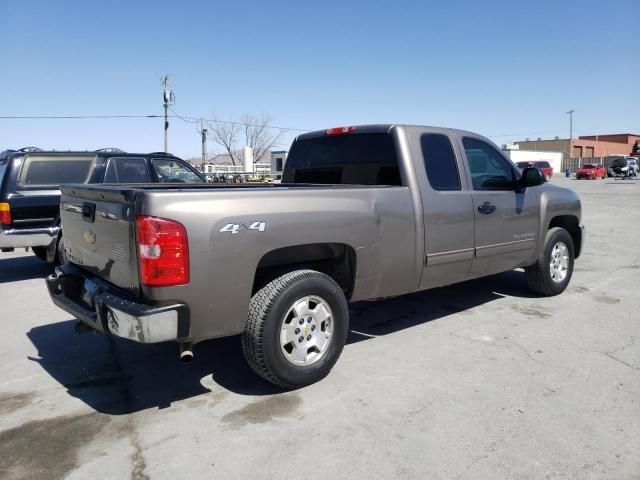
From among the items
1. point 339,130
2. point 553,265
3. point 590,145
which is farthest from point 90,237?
point 590,145

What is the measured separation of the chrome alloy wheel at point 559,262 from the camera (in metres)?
6.08

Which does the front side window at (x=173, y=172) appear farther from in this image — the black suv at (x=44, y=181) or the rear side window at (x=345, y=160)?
the rear side window at (x=345, y=160)

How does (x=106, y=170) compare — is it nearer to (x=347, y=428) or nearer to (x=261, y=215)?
(x=261, y=215)

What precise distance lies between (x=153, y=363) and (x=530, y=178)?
13.6 feet

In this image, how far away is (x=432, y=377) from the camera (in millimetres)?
3811

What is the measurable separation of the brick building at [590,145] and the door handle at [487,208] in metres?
83.1

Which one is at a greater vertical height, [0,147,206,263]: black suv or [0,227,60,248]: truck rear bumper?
[0,147,206,263]: black suv

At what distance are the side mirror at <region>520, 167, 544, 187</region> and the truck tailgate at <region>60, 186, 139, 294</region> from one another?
403cm

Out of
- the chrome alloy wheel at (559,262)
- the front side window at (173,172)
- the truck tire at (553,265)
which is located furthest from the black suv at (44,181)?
the chrome alloy wheel at (559,262)

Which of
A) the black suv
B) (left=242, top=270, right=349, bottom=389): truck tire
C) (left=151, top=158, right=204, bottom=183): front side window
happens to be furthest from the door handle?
(left=151, top=158, right=204, bottom=183): front side window

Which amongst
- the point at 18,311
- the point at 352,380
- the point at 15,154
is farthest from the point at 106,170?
the point at 352,380

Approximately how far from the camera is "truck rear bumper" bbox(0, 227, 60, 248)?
689 cm

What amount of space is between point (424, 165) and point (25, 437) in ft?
11.7

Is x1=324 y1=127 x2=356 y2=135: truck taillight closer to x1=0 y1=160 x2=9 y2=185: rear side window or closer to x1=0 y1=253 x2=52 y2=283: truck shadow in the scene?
x1=0 y1=160 x2=9 y2=185: rear side window
